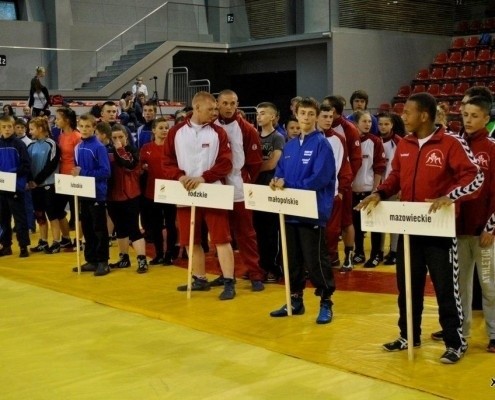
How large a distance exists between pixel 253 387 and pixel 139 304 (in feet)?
7.56

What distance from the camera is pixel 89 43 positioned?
860 inches

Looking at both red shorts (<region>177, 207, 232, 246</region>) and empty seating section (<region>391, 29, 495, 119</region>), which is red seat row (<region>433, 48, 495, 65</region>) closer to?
empty seating section (<region>391, 29, 495, 119</region>)

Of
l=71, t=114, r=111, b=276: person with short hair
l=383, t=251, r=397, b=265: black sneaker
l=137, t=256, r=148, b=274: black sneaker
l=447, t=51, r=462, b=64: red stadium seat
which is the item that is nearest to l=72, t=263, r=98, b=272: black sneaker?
l=71, t=114, r=111, b=276: person with short hair

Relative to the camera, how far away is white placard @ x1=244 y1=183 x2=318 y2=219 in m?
5.70

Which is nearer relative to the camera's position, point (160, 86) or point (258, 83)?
point (160, 86)

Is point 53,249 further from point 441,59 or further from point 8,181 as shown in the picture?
point 441,59

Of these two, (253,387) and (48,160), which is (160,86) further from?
(253,387)

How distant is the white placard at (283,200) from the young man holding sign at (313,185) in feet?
0.30

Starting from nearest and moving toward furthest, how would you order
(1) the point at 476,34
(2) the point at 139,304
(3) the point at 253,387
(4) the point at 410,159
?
(3) the point at 253,387 < (4) the point at 410,159 < (2) the point at 139,304 < (1) the point at 476,34

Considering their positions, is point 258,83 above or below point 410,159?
above

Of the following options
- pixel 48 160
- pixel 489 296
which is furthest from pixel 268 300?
pixel 48 160

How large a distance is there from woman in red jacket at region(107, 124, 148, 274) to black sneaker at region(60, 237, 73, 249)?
1665mm

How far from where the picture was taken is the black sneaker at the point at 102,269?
313 inches

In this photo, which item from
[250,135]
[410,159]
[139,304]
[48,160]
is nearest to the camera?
[410,159]
